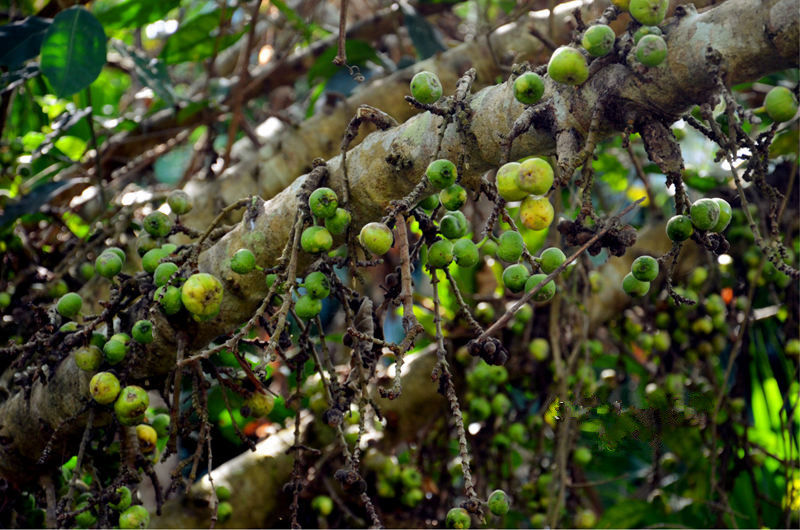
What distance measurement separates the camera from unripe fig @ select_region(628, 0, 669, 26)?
87 centimetres

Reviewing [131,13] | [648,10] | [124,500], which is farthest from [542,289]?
[131,13]

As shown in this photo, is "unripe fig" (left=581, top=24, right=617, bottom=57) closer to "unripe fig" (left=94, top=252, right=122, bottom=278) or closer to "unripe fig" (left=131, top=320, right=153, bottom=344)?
"unripe fig" (left=131, top=320, right=153, bottom=344)

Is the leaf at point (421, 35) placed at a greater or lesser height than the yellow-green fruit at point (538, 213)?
lesser

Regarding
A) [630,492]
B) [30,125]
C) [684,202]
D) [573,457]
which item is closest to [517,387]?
[573,457]

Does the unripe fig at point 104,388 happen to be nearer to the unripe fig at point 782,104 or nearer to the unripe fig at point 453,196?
the unripe fig at point 453,196

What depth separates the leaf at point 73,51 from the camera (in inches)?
69.1

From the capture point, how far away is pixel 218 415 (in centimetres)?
202

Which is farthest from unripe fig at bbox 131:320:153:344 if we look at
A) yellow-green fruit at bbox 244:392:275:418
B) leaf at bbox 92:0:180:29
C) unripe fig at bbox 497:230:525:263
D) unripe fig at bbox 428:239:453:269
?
leaf at bbox 92:0:180:29

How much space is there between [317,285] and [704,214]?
1.90 ft

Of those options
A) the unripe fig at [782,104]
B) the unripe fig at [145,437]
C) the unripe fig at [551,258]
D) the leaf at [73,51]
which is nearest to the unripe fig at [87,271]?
the leaf at [73,51]

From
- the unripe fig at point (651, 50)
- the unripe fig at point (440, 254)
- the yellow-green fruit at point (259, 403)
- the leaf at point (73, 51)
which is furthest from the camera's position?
the leaf at point (73, 51)

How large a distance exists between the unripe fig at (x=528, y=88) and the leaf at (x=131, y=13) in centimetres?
179

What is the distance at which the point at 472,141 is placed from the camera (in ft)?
3.43

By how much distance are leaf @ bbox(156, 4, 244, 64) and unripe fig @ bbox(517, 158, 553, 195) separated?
1953 mm
